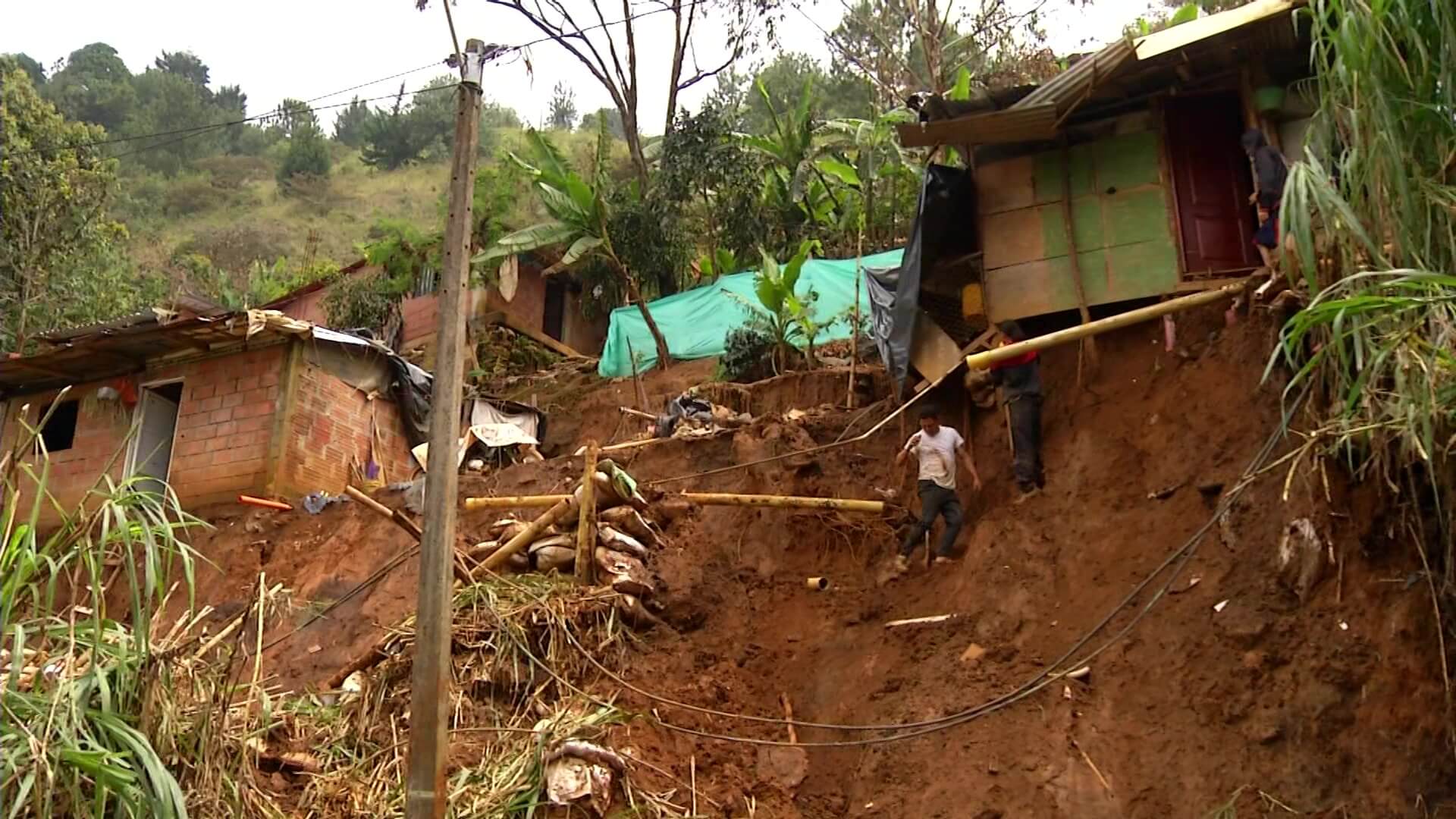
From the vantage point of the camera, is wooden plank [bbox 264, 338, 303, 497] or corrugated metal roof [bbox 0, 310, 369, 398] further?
wooden plank [bbox 264, 338, 303, 497]

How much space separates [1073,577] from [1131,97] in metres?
4.03

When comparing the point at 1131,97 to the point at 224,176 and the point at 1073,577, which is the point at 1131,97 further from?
the point at 224,176

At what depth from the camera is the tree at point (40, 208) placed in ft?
60.5

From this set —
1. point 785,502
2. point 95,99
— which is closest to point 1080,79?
point 785,502

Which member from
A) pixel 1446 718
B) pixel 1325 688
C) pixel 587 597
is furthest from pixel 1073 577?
pixel 587 597

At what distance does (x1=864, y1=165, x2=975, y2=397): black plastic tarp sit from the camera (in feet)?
31.4

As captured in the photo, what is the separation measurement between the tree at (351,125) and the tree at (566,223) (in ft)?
131

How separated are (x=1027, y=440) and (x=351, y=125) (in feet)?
182

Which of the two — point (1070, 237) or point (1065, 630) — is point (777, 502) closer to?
point (1065, 630)

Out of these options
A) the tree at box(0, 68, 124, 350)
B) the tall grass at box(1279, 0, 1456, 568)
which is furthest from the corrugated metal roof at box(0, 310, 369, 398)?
the tall grass at box(1279, 0, 1456, 568)

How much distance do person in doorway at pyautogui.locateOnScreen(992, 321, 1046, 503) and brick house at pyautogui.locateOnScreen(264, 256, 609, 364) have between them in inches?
460

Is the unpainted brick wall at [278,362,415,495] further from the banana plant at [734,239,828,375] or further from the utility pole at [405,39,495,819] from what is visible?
the utility pole at [405,39,495,819]

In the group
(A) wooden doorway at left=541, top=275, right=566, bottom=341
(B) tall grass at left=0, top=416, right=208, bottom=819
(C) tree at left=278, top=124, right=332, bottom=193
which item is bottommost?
(B) tall grass at left=0, top=416, right=208, bottom=819

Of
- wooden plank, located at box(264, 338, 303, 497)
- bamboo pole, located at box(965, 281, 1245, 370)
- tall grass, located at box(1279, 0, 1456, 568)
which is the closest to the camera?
tall grass, located at box(1279, 0, 1456, 568)
